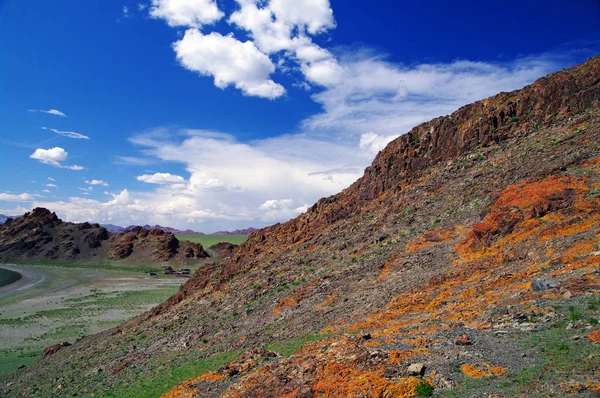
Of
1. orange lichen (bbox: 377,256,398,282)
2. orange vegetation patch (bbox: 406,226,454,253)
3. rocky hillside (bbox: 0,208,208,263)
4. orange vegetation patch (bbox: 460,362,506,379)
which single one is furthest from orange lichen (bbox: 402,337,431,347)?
rocky hillside (bbox: 0,208,208,263)

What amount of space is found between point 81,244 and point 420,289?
13825cm

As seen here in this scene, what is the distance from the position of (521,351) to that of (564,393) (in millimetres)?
2248

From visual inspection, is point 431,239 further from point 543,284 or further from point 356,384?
point 356,384

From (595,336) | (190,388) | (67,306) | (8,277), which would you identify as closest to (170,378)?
(190,388)

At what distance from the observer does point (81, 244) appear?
128 m

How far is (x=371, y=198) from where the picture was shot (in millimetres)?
35312

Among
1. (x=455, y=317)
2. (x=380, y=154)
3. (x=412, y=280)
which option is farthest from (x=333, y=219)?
(x=455, y=317)

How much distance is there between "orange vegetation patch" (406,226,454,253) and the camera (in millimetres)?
22422

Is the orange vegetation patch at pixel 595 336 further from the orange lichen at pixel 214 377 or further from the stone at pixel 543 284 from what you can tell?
the orange lichen at pixel 214 377

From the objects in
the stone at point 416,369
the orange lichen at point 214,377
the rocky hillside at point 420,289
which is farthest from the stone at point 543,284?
the orange lichen at point 214,377

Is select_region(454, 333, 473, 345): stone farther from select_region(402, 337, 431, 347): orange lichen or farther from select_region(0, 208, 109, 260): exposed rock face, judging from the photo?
select_region(0, 208, 109, 260): exposed rock face

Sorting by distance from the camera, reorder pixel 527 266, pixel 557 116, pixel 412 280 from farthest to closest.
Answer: pixel 557 116 → pixel 412 280 → pixel 527 266

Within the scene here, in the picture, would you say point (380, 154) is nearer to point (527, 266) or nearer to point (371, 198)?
point (371, 198)

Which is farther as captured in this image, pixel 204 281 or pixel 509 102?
pixel 204 281
